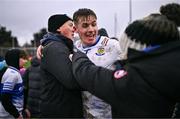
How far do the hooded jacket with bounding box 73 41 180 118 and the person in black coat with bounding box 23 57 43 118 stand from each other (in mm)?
5698

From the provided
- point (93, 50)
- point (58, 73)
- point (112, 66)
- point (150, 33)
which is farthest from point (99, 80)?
point (93, 50)

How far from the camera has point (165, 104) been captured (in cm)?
271

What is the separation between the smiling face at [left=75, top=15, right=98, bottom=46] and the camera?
386 cm

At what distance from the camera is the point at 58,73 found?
137 inches

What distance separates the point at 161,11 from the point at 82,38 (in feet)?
3.25

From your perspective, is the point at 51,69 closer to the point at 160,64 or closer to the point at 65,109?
the point at 65,109

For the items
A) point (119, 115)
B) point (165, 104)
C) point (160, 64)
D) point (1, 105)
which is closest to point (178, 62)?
point (160, 64)

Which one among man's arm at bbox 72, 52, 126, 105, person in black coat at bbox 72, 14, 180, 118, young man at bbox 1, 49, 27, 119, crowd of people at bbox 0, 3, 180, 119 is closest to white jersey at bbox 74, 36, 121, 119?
crowd of people at bbox 0, 3, 180, 119

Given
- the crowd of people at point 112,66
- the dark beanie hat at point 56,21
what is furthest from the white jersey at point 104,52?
the dark beanie hat at point 56,21

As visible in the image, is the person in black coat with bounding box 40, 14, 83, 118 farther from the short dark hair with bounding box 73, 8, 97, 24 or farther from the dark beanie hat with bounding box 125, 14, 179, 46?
the dark beanie hat with bounding box 125, 14, 179, 46

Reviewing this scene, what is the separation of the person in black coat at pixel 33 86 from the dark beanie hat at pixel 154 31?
5773 mm

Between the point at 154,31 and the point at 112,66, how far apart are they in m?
1.17

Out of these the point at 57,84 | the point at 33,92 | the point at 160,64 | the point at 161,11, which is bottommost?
the point at 33,92

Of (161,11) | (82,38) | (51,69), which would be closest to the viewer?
(161,11)
